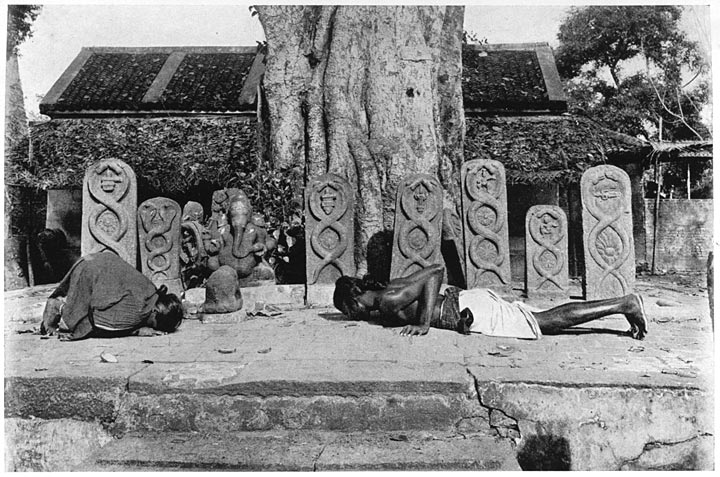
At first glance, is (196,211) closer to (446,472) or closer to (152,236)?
(152,236)

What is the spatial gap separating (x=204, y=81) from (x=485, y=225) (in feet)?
31.7

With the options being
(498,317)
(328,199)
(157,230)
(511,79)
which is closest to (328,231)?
(328,199)

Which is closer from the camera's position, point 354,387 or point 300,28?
point 354,387

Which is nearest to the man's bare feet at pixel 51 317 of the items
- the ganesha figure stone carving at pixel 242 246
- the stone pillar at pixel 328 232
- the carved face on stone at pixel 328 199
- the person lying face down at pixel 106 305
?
the person lying face down at pixel 106 305

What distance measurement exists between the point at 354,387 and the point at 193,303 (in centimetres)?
432

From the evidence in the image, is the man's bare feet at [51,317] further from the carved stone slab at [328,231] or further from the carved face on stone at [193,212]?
the carved face on stone at [193,212]

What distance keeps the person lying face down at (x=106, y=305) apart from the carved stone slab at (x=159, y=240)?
225 centimetres

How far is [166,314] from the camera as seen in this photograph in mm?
6254

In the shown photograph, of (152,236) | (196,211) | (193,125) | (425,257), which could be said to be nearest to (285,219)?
(196,211)

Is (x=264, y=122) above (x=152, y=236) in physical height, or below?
above

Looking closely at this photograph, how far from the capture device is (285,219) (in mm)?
10016

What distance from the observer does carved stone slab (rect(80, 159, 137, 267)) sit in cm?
816

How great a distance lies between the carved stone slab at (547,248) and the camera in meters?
8.20

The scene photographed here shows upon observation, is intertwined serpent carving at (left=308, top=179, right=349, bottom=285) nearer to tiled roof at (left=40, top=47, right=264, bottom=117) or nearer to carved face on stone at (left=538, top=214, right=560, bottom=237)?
carved face on stone at (left=538, top=214, right=560, bottom=237)
